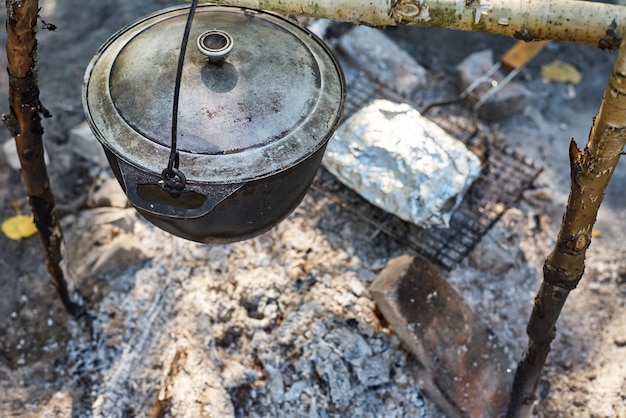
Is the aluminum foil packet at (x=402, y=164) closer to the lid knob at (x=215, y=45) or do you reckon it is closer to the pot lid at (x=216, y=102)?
the pot lid at (x=216, y=102)

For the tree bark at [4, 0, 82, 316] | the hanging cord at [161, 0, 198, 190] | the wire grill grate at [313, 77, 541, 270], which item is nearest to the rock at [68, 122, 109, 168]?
the tree bark at [4, 0, 82, 316]

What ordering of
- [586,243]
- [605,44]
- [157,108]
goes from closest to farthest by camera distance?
1. [605,44]
2. [157,108]
3. [586,243]

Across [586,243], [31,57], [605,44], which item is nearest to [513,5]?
[605,44]

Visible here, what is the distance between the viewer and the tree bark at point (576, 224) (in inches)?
71.8

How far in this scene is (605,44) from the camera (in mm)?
1709

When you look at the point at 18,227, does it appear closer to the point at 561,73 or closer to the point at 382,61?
the point at 382,61

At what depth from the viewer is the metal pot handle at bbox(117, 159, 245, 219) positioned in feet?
6.12

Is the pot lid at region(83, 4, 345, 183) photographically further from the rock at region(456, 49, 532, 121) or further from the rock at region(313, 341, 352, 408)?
the rock at region(456, 49, 532, 121)

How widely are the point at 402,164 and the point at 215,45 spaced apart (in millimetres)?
1660

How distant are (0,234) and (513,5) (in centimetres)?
309

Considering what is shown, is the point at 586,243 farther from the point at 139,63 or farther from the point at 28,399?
the point at 28,399

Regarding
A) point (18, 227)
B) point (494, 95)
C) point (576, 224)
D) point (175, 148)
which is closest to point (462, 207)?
point (494, 95)

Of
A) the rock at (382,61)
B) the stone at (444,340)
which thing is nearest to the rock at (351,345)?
the stone at (444,340)

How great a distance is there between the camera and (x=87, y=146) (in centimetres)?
381
